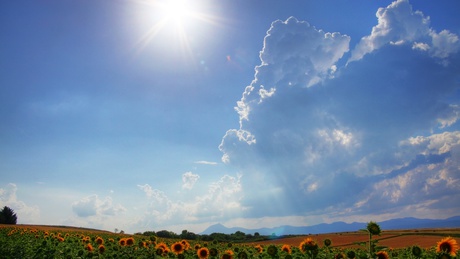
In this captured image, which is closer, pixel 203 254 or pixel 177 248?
pixel 203 254

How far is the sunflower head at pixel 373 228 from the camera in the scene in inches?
285

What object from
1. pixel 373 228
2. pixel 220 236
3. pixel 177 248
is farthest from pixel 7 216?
pixel 373 228

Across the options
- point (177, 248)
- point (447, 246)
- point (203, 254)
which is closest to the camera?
point (447, 246)

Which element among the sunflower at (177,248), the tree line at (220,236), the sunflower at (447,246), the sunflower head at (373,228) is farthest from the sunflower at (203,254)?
the tree line at (220,236)

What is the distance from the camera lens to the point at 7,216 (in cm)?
8844

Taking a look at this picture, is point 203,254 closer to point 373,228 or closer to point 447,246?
point 373,228

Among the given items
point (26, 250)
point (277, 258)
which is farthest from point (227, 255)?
point (26, 250)

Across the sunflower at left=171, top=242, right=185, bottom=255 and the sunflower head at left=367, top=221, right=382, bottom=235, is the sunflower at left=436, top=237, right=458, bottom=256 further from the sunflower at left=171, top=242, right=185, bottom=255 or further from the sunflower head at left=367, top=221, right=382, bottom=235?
the sunflower at left=171, top=242, right=185, bottom=255

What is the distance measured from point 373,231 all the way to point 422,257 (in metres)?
2.21

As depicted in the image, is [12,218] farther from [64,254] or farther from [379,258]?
[379,258]

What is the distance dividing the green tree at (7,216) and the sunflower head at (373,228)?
10104cm

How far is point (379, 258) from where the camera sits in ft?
23.3

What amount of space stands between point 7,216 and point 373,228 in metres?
102

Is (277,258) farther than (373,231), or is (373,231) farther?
(277,258)
